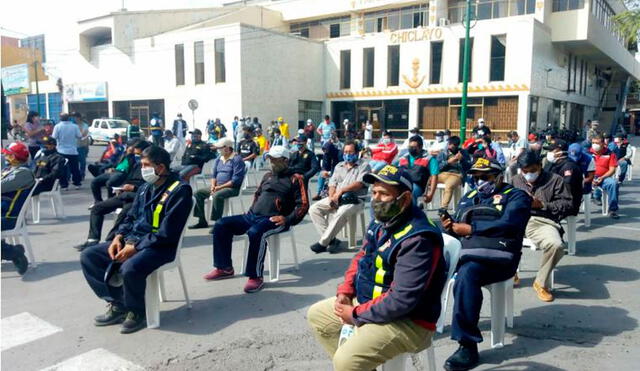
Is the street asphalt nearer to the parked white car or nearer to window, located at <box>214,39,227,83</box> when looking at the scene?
the parked white car

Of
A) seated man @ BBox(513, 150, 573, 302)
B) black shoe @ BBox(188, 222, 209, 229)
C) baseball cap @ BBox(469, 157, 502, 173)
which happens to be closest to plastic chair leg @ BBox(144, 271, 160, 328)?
baseball cap @ BBox(469, 157, 502, 173)

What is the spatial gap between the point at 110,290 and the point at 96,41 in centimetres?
3958

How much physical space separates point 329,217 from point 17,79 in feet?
144

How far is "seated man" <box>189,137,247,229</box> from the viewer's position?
8.14m

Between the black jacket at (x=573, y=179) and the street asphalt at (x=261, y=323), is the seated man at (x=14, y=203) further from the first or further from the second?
the black jacket at (x=573, y=179)

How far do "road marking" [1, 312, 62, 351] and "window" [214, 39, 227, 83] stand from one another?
27356 mm

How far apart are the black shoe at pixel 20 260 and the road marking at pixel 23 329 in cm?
134

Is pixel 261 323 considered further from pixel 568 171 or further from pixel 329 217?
pixel 568 171

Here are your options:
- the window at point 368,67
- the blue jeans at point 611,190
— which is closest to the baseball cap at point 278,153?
the blue jeans at point 611,190

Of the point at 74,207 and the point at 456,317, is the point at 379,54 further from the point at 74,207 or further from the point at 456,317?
the point at 456,317

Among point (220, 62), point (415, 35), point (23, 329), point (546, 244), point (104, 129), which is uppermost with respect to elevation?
point (415, 35)

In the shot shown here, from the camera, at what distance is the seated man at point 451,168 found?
9281mm

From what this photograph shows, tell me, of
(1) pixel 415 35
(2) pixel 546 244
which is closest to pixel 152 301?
(2) pixel 546 244

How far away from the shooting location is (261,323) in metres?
4.50
